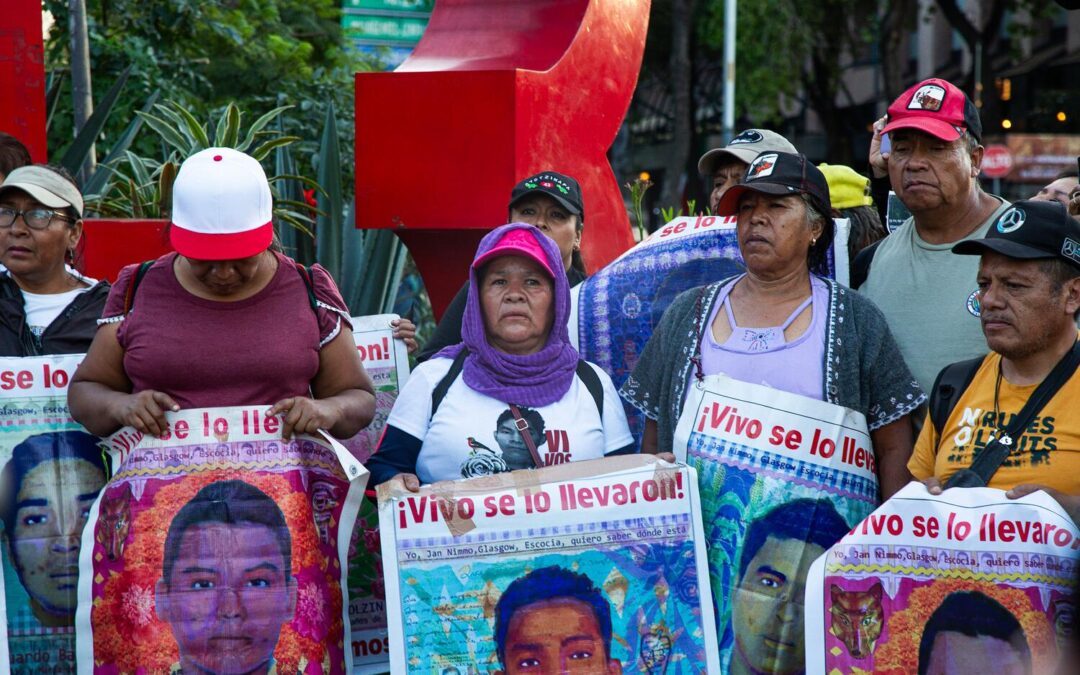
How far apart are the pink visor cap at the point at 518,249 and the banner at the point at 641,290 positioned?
1.86 feet

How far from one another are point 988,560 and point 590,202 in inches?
136

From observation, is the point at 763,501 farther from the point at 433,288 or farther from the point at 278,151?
the point at 278,151

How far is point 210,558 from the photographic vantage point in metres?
3.62

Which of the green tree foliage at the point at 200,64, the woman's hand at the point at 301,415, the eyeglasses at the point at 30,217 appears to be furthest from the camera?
the green tree foliage at the point at 200,64

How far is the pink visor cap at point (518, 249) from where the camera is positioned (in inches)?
153

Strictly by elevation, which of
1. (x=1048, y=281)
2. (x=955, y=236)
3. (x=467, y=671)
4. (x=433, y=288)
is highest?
(x=433, y=288)

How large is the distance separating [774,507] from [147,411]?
5.65 ft

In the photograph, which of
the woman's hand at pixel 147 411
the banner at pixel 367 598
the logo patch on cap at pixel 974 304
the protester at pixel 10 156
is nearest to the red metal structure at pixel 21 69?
the protester at pixel 10 156

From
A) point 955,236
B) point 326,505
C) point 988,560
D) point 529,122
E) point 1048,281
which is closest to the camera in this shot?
point 988,560

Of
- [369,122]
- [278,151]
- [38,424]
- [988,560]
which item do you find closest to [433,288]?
[369,122]

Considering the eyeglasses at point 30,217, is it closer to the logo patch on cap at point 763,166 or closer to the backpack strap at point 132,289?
the backpack strap at point 132,289

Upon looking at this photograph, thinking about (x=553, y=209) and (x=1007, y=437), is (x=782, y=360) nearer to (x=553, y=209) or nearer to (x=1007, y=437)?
(x=1007, y=437)

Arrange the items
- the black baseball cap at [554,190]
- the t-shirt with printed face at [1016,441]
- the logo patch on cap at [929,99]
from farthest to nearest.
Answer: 1. the black baseball cap at [554,190]
2. the logo patch on cap at [929,99]
3. the t-shirt with printed face at [1016,441]

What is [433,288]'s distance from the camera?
22.0ft
